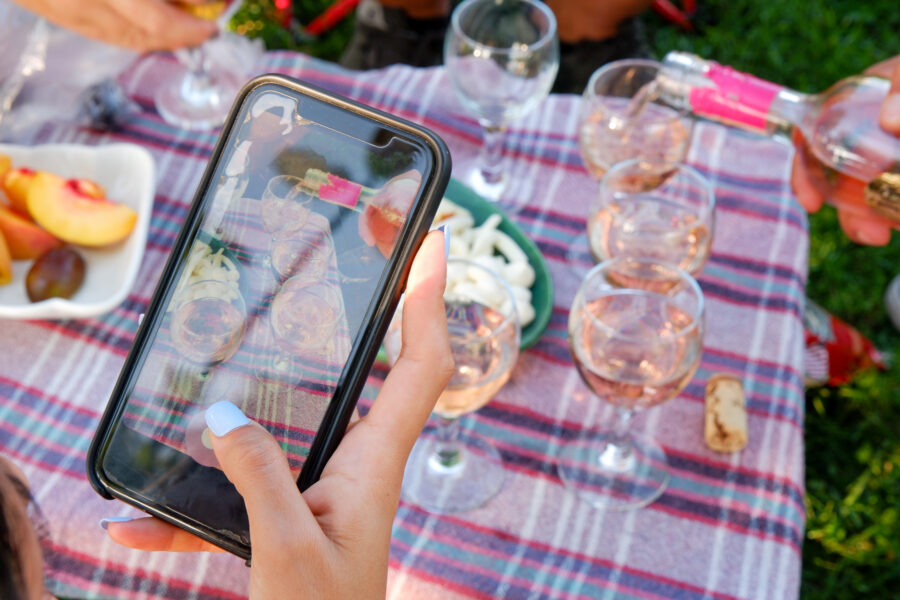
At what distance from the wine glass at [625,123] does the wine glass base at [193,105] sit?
1.58 feet

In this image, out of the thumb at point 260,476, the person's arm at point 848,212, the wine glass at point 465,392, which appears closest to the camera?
the thumb at point 260,476

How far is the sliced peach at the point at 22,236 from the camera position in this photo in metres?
0.89

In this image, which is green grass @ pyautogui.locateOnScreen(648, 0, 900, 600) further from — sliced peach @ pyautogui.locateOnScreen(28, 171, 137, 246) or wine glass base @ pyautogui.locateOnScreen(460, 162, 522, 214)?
sliced peach @ pyautogui.locateOnScreen(28, 171, 137, 246)

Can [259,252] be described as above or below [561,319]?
below

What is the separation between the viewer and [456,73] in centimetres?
101

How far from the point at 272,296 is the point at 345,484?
150mm

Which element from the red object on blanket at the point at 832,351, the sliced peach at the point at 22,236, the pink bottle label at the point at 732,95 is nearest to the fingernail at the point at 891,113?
the pink bottle label at the point at 732,95

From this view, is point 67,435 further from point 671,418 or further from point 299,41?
point 299,41

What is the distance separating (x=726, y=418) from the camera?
0.80 meters

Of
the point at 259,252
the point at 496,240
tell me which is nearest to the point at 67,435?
the point at 259,252

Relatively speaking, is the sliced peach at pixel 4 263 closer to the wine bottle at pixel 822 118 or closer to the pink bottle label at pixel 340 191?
the pink bottle label at pixel 340 191

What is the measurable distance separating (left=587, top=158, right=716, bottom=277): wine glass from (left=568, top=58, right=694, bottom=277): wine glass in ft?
0.22

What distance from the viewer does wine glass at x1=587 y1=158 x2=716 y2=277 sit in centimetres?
87

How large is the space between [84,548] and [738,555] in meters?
0.59
